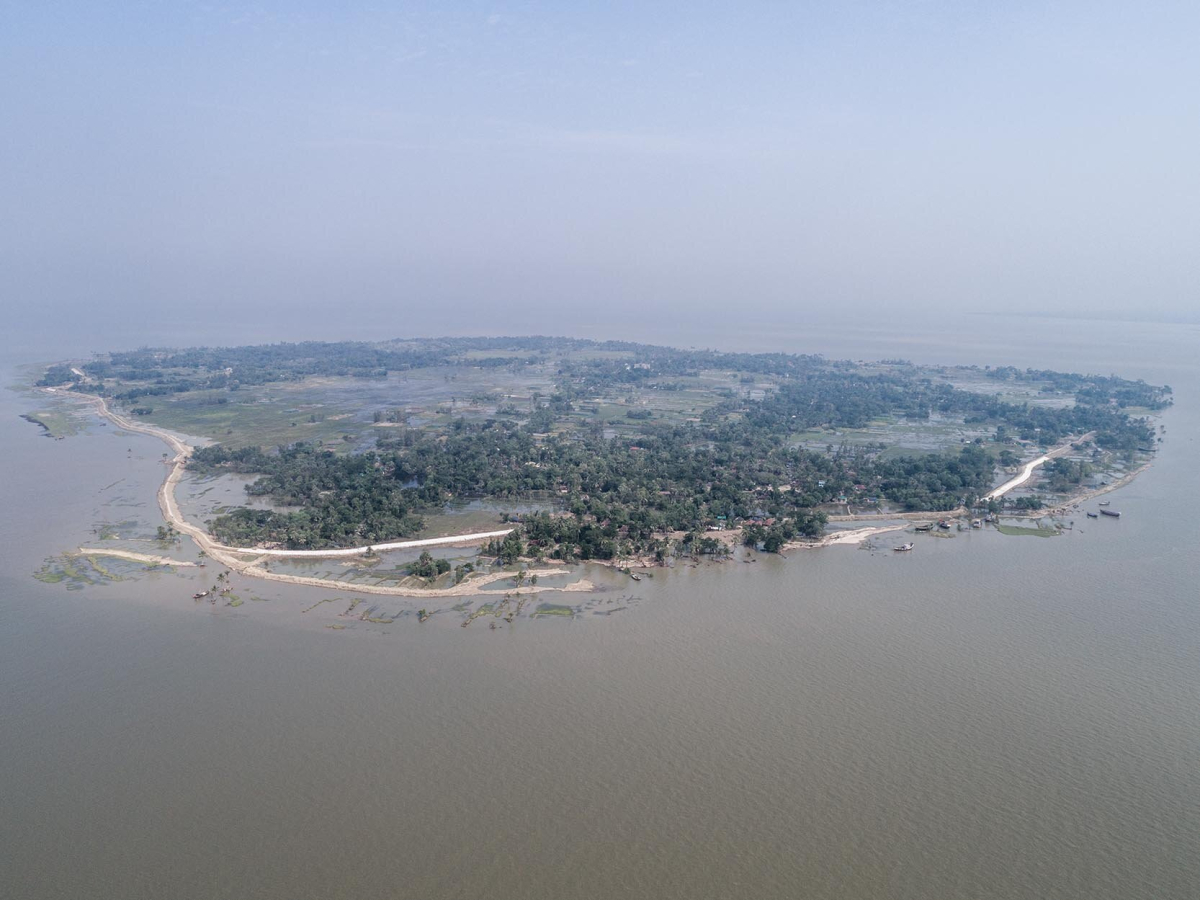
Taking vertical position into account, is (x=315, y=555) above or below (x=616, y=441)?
below

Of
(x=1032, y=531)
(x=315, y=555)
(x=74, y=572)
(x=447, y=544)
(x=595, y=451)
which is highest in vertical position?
(x=595, y=451)

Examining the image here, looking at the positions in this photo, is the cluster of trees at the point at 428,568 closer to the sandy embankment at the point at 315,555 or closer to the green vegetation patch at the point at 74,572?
the sandy embankment at the point at 315,555

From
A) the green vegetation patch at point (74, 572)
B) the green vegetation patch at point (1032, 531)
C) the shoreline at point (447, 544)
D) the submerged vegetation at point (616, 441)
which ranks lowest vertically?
the green vegetation patch at point (1032, 531)

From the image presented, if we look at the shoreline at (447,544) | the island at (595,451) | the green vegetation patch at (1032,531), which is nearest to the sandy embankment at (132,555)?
the shoreline at (447,544)

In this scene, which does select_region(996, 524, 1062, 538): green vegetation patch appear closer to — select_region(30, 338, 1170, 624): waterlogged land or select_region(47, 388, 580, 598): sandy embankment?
select_region(30, 338, 1170, 624): waterlogged land

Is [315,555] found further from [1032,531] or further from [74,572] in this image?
[1032,531]

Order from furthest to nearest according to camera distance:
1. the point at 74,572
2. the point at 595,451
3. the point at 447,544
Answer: the point at 595,451 → the point at 447,544 → the point at 74,572

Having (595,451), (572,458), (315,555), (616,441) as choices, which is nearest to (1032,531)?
(572,458)

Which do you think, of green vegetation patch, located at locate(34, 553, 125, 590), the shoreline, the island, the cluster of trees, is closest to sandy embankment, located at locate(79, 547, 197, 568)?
the shoreline
